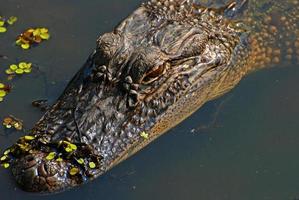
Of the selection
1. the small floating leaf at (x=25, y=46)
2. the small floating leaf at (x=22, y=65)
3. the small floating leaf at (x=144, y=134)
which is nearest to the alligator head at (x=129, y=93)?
the small floating leaf at (x=144, y=134)

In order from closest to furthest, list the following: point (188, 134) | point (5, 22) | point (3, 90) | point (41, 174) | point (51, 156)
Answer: point (41, 174) → point (51, 156) → point (188, 134) → point (3, 90) → point (5, 22)

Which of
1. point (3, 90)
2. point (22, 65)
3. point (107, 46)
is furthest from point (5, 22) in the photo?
point (107, 46)

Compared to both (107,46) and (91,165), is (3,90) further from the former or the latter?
(91,165)

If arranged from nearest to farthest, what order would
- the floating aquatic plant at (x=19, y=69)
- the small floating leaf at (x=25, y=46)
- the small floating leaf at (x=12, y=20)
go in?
the floating aquatic plant at (x=19, y=69), the small floating leaf at (x=25, y=46), the small floating leaf at (x=12, y=20)

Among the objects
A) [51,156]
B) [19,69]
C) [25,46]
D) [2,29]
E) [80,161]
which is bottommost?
[80,161]

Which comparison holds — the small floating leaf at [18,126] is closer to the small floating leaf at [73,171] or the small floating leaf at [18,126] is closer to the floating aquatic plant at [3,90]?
the floating aquatic plant at [3,90]

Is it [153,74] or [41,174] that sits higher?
[153,74]
